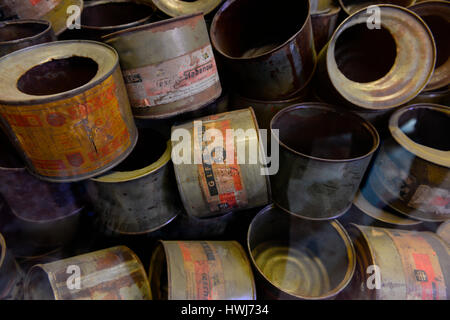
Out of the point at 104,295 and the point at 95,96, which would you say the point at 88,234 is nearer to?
the point at 104,295

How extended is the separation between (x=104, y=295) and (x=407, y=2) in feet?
9.88

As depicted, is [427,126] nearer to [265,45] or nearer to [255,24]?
[265,45]

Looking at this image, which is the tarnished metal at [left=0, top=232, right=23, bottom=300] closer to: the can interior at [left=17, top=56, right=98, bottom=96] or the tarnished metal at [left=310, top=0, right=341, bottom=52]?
the can interior at [left=17, top=56, right=98, bottom=96]

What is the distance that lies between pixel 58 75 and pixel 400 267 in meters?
2.30

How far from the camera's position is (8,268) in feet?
4.80

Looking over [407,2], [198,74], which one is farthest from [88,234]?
[407,2]

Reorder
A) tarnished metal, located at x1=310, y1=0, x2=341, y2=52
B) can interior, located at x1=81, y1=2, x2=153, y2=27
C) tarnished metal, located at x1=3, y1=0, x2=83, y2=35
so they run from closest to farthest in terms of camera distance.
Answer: tarnished metal, located at x1=3, y1=0, x2=83, y2=35 → tarnished metal, located at x1=310, y1=0, x2=341, y2=52 → can interior, located at x1=81, y1=2, x2=153, y2=27

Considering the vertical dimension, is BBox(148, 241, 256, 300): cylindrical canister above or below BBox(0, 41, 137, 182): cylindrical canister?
below

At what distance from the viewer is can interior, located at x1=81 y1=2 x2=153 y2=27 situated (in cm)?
232

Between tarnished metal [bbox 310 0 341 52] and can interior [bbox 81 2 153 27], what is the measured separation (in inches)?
52.8

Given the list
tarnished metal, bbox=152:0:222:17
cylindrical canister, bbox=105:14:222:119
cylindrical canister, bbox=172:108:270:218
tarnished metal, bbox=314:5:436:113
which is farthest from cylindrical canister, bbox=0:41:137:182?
tarnished metal, bbox=314:5:436:113

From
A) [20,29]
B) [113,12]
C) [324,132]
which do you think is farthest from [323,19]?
[20,29]

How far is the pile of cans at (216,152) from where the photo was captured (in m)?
1.47

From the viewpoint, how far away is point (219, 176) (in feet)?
5.10
